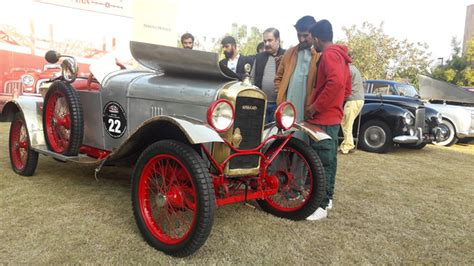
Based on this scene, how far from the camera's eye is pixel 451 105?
10.2 m

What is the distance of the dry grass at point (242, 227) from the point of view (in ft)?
8.10

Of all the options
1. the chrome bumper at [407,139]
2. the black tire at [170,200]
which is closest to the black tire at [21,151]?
the black tire at [170,200]

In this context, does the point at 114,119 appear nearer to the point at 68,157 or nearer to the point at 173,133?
the point at 68,157

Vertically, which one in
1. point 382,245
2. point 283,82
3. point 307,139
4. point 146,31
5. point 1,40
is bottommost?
point 382,245

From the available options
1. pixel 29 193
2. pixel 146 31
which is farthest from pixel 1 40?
pixel 29 193

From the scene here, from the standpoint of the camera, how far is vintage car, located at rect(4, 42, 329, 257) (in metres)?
2.50

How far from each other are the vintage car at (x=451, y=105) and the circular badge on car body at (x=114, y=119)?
8.80m

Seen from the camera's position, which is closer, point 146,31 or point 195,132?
point 195,132

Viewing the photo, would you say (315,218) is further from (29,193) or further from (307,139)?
(29,193)

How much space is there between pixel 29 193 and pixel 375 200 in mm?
3413

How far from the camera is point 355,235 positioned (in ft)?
9.68

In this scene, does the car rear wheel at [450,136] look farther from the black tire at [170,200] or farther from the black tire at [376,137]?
the black tire at [170,200]

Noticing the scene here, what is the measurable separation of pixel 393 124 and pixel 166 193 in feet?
19.6

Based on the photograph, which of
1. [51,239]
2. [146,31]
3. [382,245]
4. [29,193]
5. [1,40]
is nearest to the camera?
[51,239]
